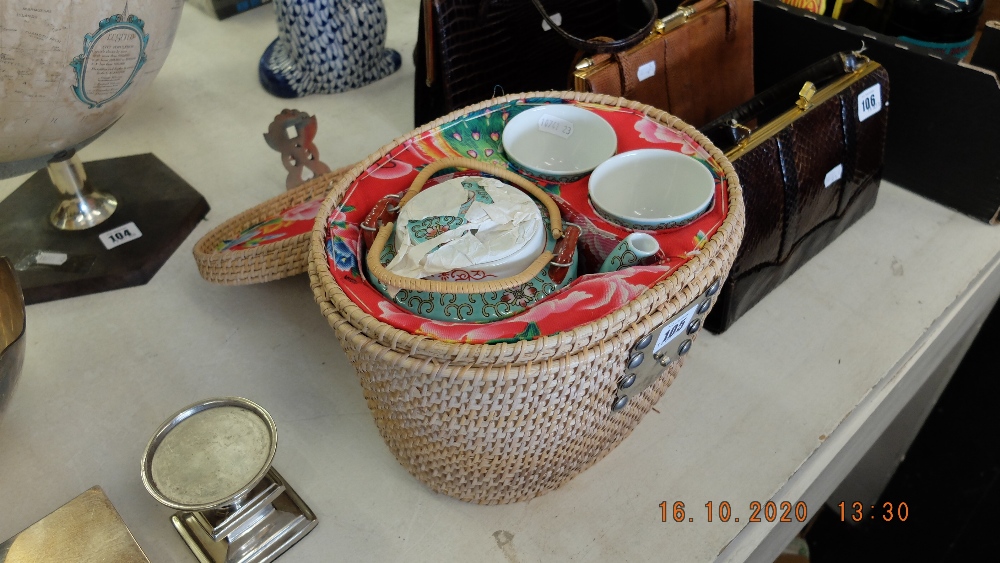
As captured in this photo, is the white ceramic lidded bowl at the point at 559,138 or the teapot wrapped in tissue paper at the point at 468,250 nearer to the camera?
the teapot wrapped in tissue paper at the point at 468,250

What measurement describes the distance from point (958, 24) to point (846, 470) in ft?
1.92

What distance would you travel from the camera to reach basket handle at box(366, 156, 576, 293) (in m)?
0.54

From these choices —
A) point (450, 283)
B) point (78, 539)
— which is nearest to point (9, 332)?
point (78, 539)

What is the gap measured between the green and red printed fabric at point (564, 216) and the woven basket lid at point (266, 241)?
20 mm

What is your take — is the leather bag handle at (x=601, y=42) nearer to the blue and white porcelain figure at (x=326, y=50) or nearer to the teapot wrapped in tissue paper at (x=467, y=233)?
the teapot wrapped in tissue paper at (x=467, y=233)

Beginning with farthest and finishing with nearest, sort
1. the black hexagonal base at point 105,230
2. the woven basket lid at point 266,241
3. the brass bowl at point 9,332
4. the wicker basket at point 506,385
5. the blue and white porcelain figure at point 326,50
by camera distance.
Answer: the blue and white porcelain figure at point 326,50, the black hexagonal base at point 105,230, the woven basket lid at point 266,241, the brass bowl at point 9,332, the wicker basket at point 506,385

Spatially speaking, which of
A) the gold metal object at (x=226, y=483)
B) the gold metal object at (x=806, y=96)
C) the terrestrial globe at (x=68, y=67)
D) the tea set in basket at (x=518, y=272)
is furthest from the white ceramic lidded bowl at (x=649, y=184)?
the terrestrial globe at (x=68, y=67)

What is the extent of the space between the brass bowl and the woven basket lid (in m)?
0.17

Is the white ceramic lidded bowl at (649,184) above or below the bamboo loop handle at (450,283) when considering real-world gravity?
below

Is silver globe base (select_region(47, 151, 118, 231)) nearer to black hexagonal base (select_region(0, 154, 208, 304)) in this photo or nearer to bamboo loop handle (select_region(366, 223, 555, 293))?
black hexagonal base (select_region(0, 154, 208, 304))

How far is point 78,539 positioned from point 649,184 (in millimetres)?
583

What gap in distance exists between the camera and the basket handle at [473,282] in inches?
21.1

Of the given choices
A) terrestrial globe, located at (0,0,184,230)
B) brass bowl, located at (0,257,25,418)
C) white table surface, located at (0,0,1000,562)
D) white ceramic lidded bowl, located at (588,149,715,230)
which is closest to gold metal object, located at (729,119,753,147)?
white ceramic lidded bowl, located at (588,149,715,230)

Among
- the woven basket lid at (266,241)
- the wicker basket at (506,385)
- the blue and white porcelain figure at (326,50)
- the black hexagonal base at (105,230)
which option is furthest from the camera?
the blue and white porcelain figure at (326,50)
